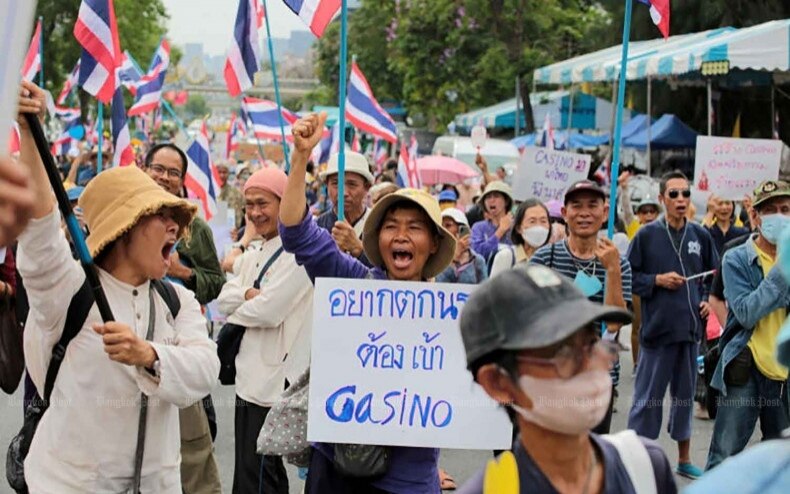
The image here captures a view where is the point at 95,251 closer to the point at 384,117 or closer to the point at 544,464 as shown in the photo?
the point at 544,464

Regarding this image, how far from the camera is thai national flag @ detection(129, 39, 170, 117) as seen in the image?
14664 mm

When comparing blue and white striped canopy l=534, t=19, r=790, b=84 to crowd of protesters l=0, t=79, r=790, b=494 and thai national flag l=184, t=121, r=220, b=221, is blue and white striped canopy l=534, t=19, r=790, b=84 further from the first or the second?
thai national flag l=184, t=121, r=220, b=221

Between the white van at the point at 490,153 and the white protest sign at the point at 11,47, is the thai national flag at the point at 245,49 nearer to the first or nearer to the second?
the white protest sign at the point at 11,47

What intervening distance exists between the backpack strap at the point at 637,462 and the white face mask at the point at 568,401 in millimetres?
107

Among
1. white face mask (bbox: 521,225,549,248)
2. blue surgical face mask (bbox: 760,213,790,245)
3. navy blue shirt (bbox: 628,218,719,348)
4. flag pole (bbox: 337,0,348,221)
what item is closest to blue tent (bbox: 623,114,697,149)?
white face mask (bbox: 521,225,549,248)

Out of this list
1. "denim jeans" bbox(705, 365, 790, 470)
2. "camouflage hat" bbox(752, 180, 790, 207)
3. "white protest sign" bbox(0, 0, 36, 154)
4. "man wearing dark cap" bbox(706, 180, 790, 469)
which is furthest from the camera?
"camouflage hat" bbox(752, 180, 790, 207)

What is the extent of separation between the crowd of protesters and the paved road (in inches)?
7.9

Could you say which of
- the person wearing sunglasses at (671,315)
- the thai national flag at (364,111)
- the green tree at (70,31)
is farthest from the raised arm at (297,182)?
the green tree at (70,31)

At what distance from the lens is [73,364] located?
3861 millimetres

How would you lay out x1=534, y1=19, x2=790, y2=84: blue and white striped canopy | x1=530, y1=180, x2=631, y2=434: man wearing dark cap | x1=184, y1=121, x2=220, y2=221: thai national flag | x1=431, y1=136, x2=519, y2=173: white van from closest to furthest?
x1=530, y1=180, x2=631, y2=434: man wearing dark cap → x1=184, y1=121, x2=220, y2=221: thai national flag → x1=534, y1=19, x2=790, y2=84: blue and white striped canopy → x1=431, y1=136, x2=519, y2=173: white van

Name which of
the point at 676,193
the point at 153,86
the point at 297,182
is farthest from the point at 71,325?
the point at 153,86

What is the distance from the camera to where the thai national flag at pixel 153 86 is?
1466 centimetres

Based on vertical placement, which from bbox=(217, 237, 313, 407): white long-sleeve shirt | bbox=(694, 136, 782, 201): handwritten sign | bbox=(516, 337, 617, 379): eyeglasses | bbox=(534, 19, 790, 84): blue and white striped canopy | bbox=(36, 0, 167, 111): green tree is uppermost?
bbox=(36, 0, 167, 111): green tree

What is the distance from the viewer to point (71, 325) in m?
3.81
